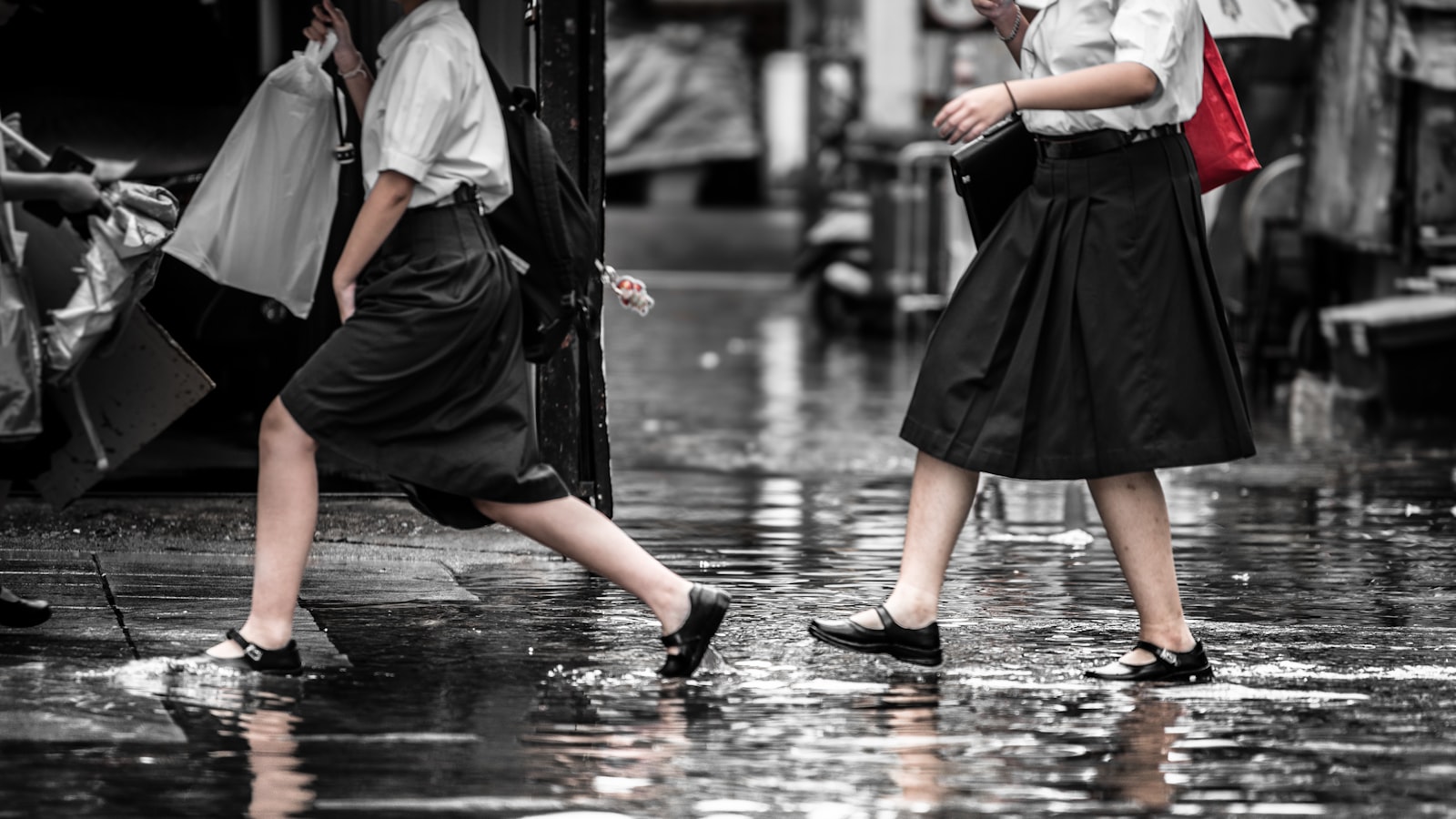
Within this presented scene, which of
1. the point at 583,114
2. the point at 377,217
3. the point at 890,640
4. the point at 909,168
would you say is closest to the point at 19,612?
the point at 377,217

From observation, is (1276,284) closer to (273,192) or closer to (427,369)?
(273,192)

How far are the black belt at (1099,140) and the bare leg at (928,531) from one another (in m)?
0.80

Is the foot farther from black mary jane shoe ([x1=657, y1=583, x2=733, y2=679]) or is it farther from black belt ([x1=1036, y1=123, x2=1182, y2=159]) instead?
black belt ([x1=1036, y1=123, x2=1182, y2=159])

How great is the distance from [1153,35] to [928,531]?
1294mm

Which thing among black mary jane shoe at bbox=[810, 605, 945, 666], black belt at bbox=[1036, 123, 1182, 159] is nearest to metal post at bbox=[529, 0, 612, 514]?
black mary jane shoe at bbox=[810, 605, 945, 666]

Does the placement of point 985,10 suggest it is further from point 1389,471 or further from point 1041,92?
point 1389,471

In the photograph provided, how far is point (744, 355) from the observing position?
16203 mm

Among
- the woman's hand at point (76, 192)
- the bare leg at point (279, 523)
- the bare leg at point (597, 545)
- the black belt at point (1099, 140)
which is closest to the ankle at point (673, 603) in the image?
the bare leg at point (597, 545)

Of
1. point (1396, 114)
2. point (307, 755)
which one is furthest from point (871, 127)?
point (307, 755)

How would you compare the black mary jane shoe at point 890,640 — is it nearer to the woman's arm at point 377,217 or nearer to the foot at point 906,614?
the foot at point 906,614

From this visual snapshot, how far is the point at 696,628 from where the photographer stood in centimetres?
554

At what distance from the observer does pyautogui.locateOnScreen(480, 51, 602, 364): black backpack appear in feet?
18.2

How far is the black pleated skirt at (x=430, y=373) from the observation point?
530 centimetres

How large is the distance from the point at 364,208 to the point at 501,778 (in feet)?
4.53
